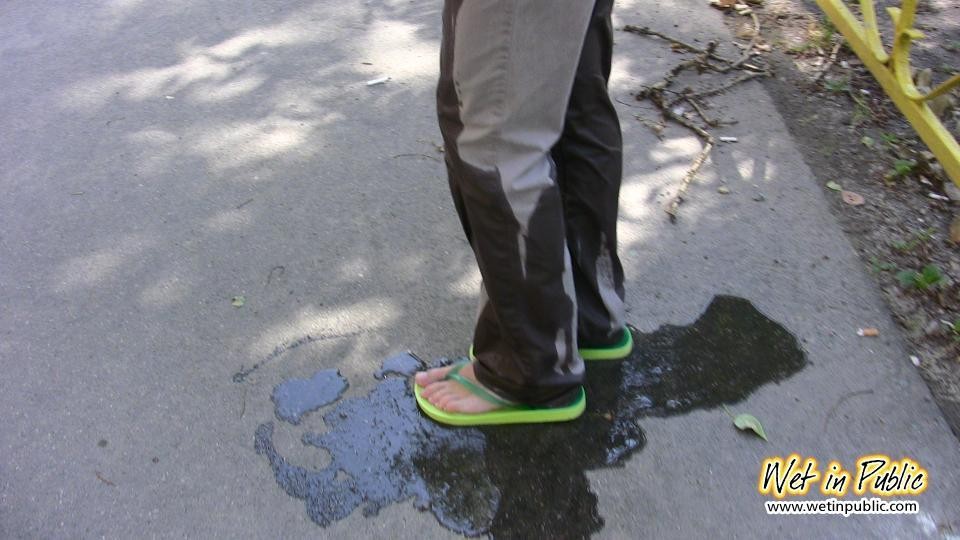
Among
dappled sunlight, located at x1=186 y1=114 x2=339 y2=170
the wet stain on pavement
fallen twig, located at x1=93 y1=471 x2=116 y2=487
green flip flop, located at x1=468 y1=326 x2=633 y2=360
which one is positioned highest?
green flip flop, located at x1=468 y1=326 x2=633 y2=360

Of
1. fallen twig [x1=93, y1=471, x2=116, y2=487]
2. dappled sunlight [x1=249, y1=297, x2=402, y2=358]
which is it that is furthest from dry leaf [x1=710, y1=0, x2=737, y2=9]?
fallen twig [x1=93, y1=471, x2=116, y2=487]

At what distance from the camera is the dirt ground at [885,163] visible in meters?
2.16

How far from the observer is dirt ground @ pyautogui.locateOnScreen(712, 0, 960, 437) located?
2.16 meters

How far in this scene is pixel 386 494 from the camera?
173 cm

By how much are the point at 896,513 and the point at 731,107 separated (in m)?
1.88

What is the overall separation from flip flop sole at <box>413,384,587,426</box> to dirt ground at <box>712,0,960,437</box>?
0.95 meters

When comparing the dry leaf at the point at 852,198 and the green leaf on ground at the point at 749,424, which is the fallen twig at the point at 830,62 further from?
the green leaf on ground at the point at 749,424

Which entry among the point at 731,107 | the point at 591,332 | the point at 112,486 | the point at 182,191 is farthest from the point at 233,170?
the point at 731,107

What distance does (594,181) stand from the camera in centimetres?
178

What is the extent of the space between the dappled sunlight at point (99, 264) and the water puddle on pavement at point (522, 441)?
853 millimetres

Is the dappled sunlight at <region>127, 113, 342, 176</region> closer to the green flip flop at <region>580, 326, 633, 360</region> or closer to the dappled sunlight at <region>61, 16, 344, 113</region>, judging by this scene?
the dappled sunlight at <region>61, 16, 344, 113</region>

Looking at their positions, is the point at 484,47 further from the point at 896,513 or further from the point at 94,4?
the point at 94,4

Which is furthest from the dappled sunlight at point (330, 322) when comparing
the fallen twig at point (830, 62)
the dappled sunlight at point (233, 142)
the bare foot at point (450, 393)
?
the fallen twig at point (830, 62)

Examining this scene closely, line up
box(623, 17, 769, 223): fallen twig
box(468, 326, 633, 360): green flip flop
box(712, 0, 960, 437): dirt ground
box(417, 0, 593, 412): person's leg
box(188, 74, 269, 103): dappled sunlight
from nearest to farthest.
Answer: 1. box(417, 0, 593, 412): person's leg
2. box(468, 326, 633, 360): green flip flop
3. box(712, 0, 960, 437): dirt ground
4. box(623, 17, 769, 223): fallen twig
5. box(188, 74, 269, 103): dappled sunlight
